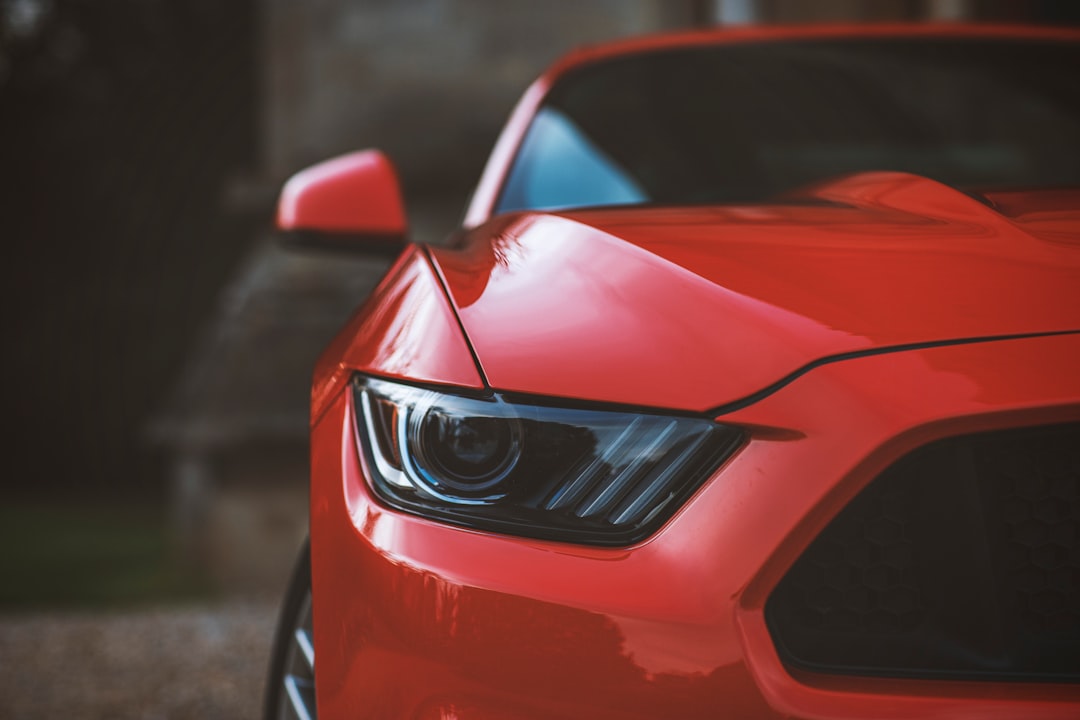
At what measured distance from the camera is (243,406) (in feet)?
17.1

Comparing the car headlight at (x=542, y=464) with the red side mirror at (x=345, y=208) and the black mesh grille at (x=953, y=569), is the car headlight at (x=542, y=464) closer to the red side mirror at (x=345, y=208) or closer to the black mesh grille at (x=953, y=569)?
the black mesh grille at (x=953, y=569)

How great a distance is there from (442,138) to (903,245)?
4982mm

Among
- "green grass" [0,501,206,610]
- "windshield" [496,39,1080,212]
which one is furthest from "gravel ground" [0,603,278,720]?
"windshield" [496,39,1080,212]

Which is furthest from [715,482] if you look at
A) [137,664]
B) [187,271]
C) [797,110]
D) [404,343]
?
[187,271]

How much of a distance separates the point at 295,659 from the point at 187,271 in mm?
9944

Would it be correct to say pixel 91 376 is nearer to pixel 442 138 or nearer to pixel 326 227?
pixel 442 138

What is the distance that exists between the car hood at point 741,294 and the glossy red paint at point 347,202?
2.13ft

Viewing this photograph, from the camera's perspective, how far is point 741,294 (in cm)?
105

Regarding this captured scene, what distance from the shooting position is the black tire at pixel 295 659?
1.27 meters

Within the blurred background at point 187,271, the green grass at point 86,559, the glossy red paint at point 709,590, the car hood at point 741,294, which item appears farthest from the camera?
the green grass at point 86,559

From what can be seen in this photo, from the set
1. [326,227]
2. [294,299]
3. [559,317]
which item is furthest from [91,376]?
[559,317]

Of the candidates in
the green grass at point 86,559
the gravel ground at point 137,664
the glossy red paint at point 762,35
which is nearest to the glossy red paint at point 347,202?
the glossy red paint at point 762,35

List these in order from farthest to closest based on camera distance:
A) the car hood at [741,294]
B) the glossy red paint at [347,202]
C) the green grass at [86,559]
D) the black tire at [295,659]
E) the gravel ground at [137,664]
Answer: the green grass at [86,559] → the gravel ground at [137,664] → the glossy red paint at [347,202] → the black tire at [295,659] → the car hood at [741,294]

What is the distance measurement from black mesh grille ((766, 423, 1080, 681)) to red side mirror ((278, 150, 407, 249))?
45.9 inches
